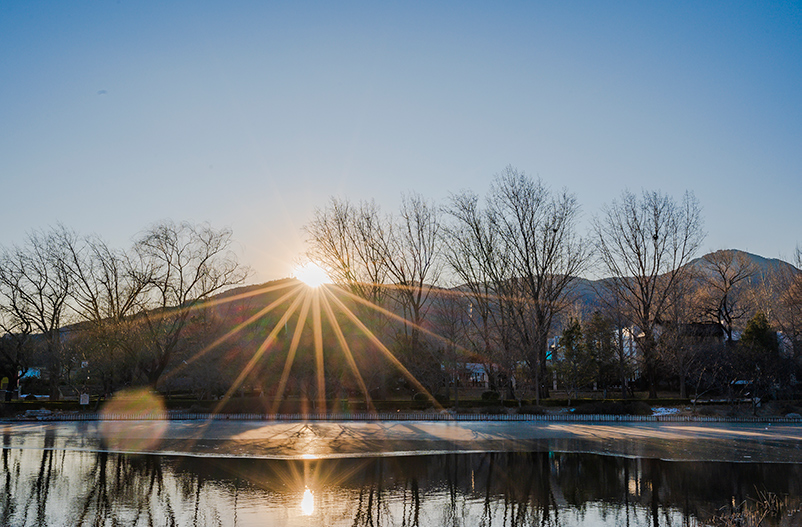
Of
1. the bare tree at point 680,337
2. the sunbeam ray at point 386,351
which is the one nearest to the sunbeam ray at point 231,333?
the sunbeam ray at point 386,351

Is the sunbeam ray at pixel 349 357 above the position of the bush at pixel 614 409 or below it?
above

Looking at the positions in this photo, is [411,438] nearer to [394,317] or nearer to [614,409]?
[614,409]

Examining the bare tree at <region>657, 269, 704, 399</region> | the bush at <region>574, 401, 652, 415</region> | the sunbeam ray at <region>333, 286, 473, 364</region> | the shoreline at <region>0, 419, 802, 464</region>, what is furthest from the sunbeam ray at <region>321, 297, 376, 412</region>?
the bare tree at <region>657, 269, 704, 399</region>

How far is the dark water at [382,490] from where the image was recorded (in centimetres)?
1464

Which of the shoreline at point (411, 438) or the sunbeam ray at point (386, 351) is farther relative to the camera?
the sunbeam ray at point (386, 351)

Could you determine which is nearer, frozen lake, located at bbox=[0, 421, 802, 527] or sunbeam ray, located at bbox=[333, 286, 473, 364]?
frozen lake, located at bbox=[0, 421, 802, 527]

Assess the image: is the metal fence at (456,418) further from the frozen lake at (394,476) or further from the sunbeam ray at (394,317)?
the sunbeam ray at (394,317)

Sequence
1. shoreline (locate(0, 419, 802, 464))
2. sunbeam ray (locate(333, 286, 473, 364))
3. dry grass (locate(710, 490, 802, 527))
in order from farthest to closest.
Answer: sunbeam ray (locate(333, 286, 473, 364))
shoreline (locate(0, 419, 802, 464))
dry grass (locate(710, 490, 802, 527))

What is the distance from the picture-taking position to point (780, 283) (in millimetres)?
67062

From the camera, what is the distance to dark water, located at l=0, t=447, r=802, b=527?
48.0ft

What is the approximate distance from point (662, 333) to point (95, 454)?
4184cm

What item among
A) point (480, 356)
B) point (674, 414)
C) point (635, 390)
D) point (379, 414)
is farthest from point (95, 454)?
point (635, 390)

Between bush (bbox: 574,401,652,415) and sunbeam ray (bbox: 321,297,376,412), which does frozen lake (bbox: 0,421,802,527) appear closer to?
bush (bbox: 574,401,652,415)

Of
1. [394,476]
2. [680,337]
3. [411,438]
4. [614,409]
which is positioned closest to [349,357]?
[411,438]
